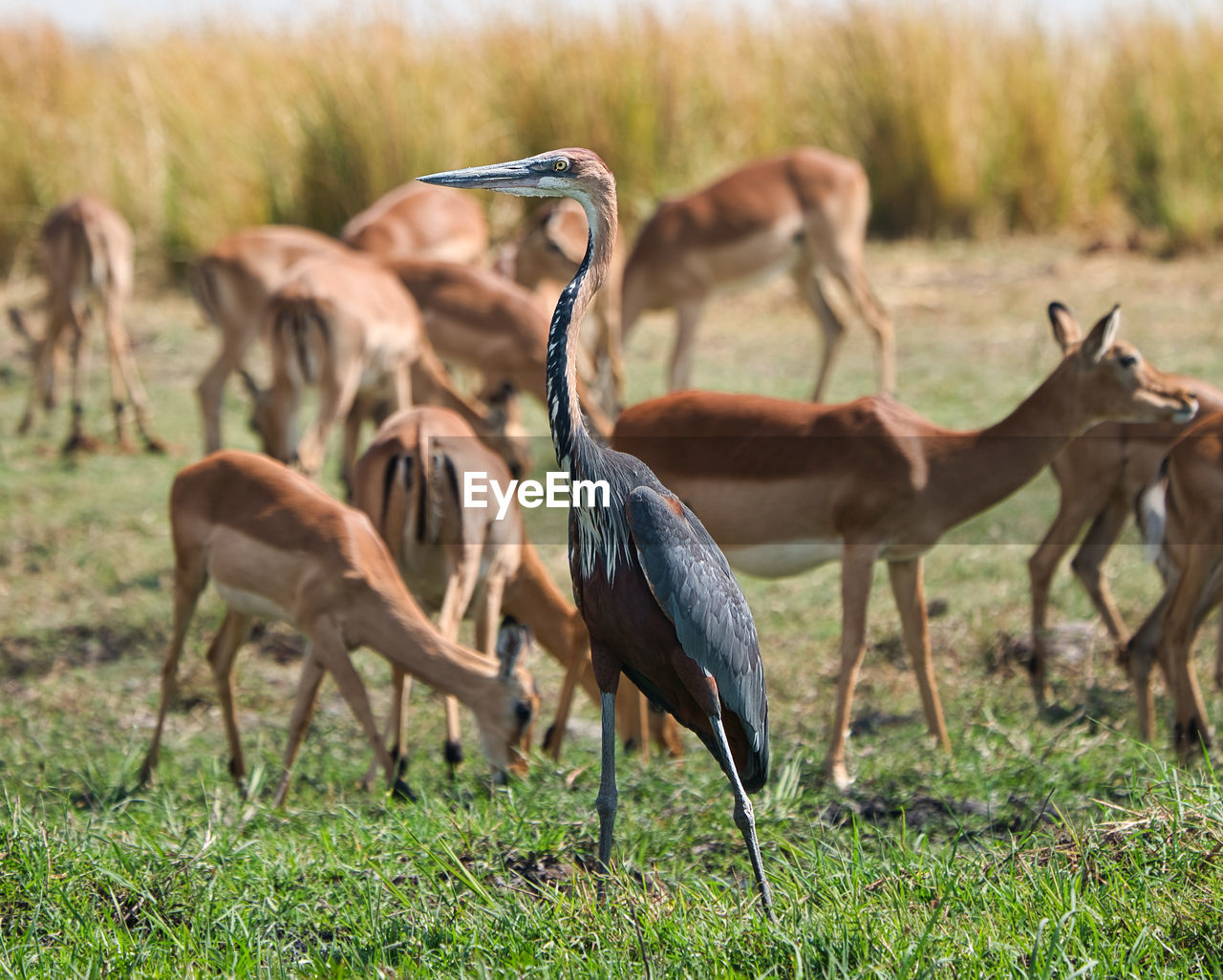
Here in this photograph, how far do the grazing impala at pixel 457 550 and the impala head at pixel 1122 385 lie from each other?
1716mm

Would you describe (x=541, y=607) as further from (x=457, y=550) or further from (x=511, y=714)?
(x=511, y=714)

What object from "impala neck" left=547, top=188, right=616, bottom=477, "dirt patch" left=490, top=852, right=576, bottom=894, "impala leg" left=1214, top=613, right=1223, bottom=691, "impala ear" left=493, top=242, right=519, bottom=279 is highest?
"impala neck" left=547, top=188, right=616, bottom=477

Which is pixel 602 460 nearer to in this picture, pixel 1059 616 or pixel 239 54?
pixel 1059 616

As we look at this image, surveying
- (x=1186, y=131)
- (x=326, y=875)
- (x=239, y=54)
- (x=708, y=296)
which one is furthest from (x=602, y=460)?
(x=239, y=54)

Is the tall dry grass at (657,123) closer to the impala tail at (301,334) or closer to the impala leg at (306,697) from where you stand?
the impala tail at (301,334)

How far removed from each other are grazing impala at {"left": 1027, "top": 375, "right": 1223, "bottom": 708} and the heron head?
118 inches

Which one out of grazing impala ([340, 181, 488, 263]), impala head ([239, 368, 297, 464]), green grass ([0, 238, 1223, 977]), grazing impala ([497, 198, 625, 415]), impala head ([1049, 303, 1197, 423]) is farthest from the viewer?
grazing impala ([340, 181, 488, 263])

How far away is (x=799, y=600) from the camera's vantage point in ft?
21.4

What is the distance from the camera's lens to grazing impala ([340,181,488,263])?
1010 centimetres

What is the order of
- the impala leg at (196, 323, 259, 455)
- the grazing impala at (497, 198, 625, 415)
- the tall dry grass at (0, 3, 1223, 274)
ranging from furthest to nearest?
the tall dry grass at (0, 3, 1223, 274) < the grazing impala at (497, 198, 625, 415) < the impala leg at (196, 323, 259, 455)

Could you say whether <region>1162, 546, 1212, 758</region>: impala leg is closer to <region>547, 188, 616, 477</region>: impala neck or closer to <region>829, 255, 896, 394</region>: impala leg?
<region>547, 188, 616, 477</region>: impala neck

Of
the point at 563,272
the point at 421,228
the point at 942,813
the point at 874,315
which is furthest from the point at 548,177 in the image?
→ the point at 421,228

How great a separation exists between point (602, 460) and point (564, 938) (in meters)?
0.93

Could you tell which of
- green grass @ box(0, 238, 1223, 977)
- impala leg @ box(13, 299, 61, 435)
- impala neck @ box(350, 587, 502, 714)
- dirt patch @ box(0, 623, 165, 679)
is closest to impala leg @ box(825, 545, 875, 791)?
green grass @ box(0, 238, 1223, 977)
